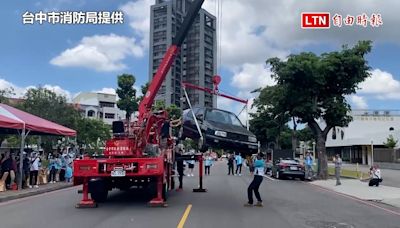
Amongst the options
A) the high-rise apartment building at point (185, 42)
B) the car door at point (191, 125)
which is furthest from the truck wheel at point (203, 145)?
the high-rise apartment building at point (185, 42)

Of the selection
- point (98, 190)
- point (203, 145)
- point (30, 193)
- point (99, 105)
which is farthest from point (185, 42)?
point (99, 105)

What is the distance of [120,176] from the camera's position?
488 inches

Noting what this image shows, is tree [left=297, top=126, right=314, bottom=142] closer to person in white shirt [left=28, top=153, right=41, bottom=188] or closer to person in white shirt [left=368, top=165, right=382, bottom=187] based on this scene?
person in white shirt [left=368, top=165, right=382, bottom=187]

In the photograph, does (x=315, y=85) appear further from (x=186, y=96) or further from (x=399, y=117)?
(x=399, y=117)

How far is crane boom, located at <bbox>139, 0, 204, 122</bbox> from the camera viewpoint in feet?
47.4

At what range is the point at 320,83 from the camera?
27031 mm

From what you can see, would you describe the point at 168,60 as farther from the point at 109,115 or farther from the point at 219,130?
the point at 109,115

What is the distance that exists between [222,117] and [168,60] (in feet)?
8.52

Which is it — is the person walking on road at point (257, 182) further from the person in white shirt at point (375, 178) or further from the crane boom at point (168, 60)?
the person in white shirt at point (375, 178)

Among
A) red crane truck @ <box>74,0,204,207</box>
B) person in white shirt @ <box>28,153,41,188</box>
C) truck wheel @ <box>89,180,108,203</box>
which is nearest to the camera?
red crane truck @ <box>74,0,204,207</box>

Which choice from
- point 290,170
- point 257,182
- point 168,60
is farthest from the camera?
point 290,170

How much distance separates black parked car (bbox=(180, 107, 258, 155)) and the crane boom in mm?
1582

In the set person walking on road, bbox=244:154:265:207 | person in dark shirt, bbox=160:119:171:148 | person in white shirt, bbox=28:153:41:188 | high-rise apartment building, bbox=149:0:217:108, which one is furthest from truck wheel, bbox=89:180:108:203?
person in white shirt, bbox=28:153:41:188

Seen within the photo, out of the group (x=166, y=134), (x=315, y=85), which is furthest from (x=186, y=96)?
(x=315, y=85)
